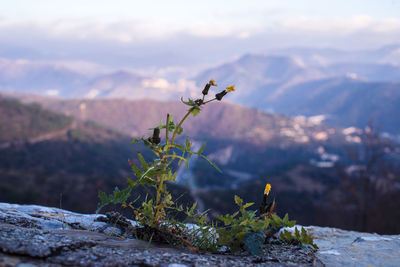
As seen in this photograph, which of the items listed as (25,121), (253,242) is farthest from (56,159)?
(253,242)

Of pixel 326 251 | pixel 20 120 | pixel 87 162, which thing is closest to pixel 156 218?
pixel 326 251

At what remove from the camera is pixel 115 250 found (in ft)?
7.56

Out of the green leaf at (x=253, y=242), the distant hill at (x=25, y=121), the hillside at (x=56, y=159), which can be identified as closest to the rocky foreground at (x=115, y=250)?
the green leaf at (x=253, y=242)

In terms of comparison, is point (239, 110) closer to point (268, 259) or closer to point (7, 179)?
point (7, 179)

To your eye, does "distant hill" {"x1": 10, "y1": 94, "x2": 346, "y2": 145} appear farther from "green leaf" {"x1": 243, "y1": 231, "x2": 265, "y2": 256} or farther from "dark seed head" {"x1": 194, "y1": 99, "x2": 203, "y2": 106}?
"dark seed head" {"x1": 194, "y1": 99, "x2": 203, "y2": 106}

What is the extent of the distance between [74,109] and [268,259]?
627ft

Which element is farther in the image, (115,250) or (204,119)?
(204,119)

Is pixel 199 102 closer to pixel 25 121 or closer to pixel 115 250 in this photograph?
pixel 115 250

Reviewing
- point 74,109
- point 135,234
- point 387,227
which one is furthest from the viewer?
point 74,109

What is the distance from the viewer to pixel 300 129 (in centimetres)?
16312

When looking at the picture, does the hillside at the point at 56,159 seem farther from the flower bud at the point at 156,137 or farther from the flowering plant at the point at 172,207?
the flower bud at the point at 156,137

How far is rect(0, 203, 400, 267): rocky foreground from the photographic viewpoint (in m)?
2.04

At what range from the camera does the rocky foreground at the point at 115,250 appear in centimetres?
204

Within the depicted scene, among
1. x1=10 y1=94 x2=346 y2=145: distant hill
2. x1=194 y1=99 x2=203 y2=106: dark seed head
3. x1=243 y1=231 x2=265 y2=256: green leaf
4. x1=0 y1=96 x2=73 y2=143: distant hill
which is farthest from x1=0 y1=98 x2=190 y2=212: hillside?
x1=10 y1=94 x2=346 y2=145: distant hill
